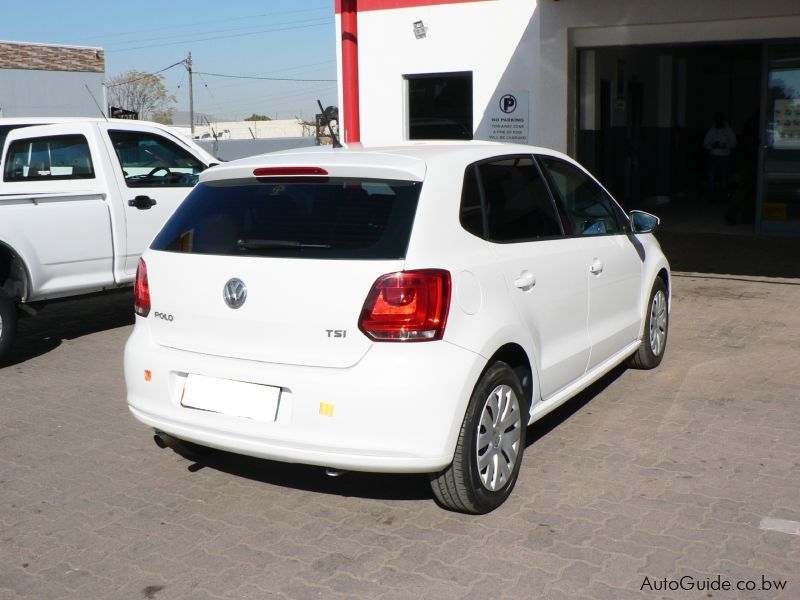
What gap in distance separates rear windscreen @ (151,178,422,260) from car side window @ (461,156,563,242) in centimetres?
42

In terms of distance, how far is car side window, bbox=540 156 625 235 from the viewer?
539 cm

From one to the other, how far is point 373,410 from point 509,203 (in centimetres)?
146

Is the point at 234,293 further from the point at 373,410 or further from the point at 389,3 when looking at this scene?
the point at 389,3

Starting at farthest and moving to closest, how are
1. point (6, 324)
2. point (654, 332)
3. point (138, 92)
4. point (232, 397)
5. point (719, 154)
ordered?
1. point (138, 92)
2. point (719, 154)
3. point (6, 324)
4. point (654, 332)
5. point (232, 397)

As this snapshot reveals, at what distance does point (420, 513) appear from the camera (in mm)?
4363

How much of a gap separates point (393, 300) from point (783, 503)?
212 centimetres

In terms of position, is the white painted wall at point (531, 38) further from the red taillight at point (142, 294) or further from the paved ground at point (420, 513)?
the red taillight at point (142, 294)

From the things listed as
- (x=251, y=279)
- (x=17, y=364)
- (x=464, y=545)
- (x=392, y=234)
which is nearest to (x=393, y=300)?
(x=392, y=234)

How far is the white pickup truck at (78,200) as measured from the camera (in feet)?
25.0

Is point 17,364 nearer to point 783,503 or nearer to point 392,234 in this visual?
point 392,234

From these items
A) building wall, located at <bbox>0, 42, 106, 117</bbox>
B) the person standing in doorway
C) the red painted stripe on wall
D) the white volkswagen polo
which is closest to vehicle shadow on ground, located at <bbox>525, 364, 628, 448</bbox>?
the white volkswagen polo

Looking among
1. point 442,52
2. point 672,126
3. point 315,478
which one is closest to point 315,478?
point 315,478

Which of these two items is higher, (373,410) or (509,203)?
(509,203)

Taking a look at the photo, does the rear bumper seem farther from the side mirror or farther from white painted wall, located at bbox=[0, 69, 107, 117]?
white painted wall, located at bbox=[0, 69, 107, 117]
